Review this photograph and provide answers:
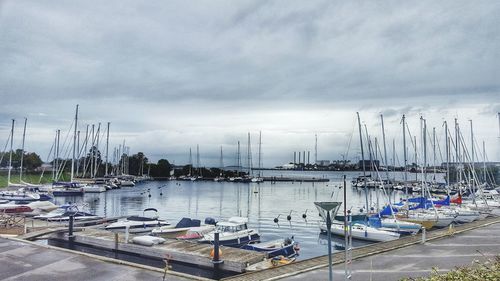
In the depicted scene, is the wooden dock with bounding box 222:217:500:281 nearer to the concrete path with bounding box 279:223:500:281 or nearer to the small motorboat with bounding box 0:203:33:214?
the concrete path with bounding box 279:223:500:281

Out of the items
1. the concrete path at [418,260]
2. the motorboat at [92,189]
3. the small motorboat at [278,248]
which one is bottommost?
the small motorboat at [278,248]

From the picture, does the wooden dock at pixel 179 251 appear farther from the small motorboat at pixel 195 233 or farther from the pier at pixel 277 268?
the small motorboat at pixel 195 233

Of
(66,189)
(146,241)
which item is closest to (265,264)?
(146,241)

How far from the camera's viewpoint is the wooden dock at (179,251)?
75.6 ft

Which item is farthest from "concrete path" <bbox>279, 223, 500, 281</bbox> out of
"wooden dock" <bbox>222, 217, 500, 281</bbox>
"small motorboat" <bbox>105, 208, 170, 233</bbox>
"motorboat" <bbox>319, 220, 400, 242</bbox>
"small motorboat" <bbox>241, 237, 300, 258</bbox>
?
"small motorboat" <bbox>105, 208, 170, 233</bbox>

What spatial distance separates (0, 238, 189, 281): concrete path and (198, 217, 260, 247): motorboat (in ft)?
42.7

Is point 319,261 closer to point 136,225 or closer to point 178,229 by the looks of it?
point 178,229

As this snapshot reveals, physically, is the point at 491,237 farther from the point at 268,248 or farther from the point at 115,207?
the point at 115,207

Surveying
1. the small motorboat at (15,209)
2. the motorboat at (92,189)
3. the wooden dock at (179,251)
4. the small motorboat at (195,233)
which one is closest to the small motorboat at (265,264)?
the wooden dock at (179,251)

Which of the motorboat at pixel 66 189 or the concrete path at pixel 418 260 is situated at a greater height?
the motorboat at pixel 66 189

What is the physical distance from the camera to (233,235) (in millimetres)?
34531

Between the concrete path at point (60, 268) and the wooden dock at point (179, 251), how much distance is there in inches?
147

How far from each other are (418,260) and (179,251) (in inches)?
545

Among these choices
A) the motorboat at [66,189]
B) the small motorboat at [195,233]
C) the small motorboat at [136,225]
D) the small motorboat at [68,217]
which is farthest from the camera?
the motorboat at [66,189]
